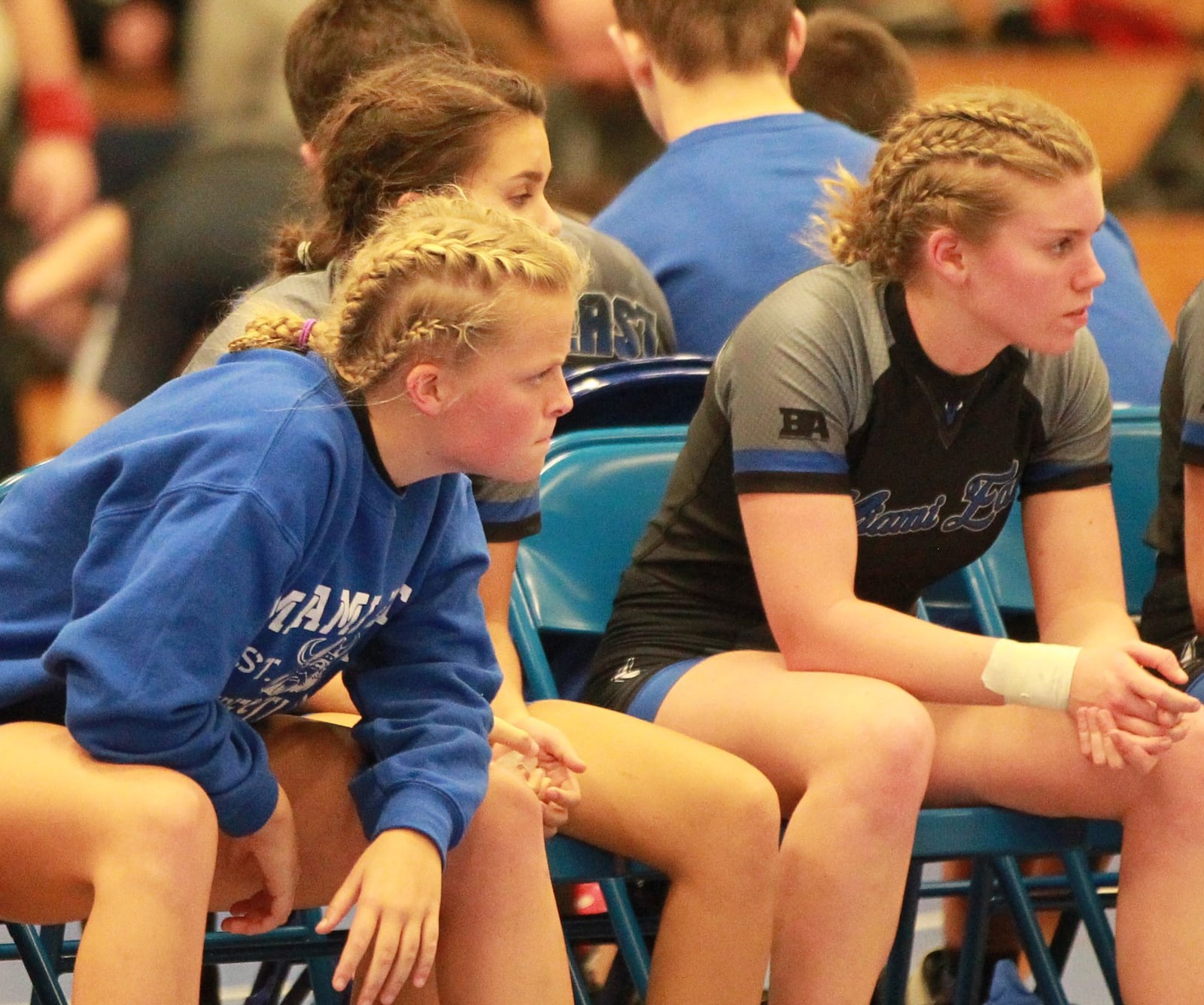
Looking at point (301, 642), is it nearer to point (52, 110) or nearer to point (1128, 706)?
point (1128, 706)

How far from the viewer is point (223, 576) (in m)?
1.52

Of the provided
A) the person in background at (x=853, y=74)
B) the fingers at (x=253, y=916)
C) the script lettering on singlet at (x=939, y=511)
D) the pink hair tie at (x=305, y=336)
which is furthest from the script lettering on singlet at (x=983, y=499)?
the person in background at (x=853, y=74)

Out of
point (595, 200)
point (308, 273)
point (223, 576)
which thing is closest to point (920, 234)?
point (308, 273)

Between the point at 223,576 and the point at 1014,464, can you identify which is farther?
the point at 1014,464

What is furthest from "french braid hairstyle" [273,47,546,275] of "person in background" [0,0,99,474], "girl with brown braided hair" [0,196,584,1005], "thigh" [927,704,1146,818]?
"person in background" [0,0,99,474]

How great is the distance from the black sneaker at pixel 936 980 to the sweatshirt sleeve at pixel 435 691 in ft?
3.51

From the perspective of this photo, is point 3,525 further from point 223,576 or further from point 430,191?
point 430,191

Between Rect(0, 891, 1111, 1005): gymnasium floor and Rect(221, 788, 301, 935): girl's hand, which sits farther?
Rect(0, 891, 1111, 1005): gymnasium floor

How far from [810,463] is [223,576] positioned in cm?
74

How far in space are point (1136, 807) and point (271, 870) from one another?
0.90 m

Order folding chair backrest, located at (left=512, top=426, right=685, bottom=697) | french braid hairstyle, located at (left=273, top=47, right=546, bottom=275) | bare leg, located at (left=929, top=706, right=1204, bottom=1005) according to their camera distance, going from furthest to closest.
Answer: folding chair backrest, located at (left=512, top=426, right=685, bottom=697) < french braid hairstyle, located at (left=273, top=47, right=546, bottom=275) < bare leg, located at (left=929, top=706, right=1204, bottom=1005)

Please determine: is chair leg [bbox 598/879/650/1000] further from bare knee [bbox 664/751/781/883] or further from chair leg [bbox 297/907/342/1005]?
chair leg [bbox 297/907/342/1005]

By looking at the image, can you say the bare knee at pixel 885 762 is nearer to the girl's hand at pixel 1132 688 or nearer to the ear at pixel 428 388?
the girl's hand at pixel 1132 688

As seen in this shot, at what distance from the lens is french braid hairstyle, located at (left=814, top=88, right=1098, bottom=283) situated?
6.75 feet
